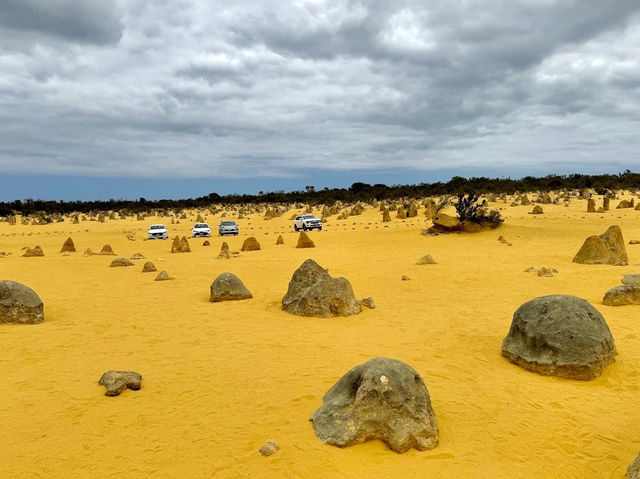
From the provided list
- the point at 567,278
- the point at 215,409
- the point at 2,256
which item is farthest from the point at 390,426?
the point at 2,256

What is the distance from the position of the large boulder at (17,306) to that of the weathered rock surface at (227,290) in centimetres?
416

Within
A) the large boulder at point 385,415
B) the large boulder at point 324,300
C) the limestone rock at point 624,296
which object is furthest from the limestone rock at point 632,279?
the large boulder at point 385,415

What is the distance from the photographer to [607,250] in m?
16.5

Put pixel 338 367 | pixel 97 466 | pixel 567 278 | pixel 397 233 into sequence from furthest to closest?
pixel 397 233
pixel 567 278
pixel 338 367
pixel 97 466

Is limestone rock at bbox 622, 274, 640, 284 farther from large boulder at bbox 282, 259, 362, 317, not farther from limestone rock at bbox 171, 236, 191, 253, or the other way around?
limestone rock at bbox 171, 236, 191, 253

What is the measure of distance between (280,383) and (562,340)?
438 cm

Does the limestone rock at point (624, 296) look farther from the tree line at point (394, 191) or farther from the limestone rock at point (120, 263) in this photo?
the tree line at point (394, 191)

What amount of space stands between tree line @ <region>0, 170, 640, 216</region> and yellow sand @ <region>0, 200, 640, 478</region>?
31969 millimetres

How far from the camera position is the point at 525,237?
25.8 metres

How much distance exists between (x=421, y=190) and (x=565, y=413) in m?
57.3

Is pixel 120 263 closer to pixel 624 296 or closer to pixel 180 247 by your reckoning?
pixel 180 247

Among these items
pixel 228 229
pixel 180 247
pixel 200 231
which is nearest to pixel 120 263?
pixel 180 247

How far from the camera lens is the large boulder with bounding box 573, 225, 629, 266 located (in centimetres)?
1650

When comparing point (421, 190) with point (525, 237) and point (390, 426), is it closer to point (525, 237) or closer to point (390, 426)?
point (525, 237)
